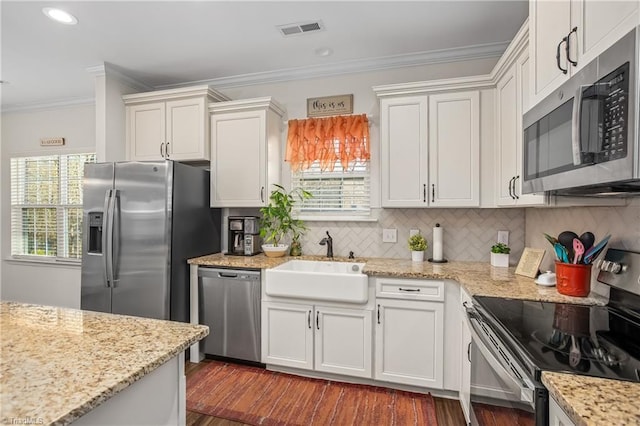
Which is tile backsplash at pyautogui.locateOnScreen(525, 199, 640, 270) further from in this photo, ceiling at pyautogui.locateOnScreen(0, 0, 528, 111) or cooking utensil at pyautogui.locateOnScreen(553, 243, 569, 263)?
ceiling at pyautogui.locateOnScreen(0, 0, 528, 111)

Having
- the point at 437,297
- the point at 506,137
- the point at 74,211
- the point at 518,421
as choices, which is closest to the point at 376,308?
the point at 437,297

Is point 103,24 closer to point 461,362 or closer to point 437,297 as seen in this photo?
point 437,297

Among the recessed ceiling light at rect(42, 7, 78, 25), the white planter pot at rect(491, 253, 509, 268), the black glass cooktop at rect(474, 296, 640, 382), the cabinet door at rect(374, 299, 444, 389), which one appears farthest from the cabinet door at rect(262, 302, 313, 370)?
the recessed ceiling light at rect(42, 7, 78, 25)

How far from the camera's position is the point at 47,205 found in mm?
4242

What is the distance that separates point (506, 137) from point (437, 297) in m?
1.23

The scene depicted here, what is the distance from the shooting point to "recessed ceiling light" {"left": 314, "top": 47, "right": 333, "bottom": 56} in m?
2.80

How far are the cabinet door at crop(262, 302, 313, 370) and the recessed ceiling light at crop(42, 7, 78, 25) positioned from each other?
2.58 metres

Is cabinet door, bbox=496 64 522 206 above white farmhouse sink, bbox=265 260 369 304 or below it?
above

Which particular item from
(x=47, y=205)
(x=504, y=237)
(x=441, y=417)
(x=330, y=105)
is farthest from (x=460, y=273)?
(x=47, y=205)

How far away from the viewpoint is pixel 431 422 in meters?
2.05

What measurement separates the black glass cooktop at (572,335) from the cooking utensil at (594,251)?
238 mm

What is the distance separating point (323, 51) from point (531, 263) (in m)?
2.36

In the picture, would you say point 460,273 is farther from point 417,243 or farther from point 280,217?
point 280,217

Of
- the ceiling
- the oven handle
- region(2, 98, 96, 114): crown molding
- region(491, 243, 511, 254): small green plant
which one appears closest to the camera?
the oven handle
